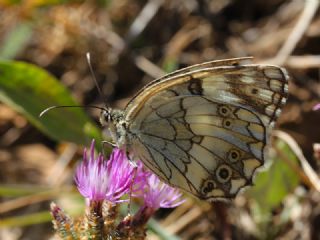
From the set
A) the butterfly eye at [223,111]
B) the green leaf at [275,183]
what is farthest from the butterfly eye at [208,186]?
the green leaf at [275,183]

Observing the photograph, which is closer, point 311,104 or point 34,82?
point 34,82

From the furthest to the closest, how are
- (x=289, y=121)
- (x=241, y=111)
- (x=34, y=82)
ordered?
(x=289, y=121) → (x=34, y=82) → (x=241, y=111)

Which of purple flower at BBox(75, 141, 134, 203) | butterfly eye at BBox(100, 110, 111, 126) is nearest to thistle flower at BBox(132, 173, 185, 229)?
purple flower at BBox(75, 141, 134, 203)

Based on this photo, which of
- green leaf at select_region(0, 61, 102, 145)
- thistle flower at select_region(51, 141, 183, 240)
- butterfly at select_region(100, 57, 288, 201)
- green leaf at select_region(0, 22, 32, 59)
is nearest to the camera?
thistle flower at select_region(51, 141, 183, 240)

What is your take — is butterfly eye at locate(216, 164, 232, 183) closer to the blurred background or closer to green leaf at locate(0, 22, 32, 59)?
the blurred background

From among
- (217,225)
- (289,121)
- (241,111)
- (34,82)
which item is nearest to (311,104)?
(289,121)

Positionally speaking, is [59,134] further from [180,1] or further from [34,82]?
[180,1]
